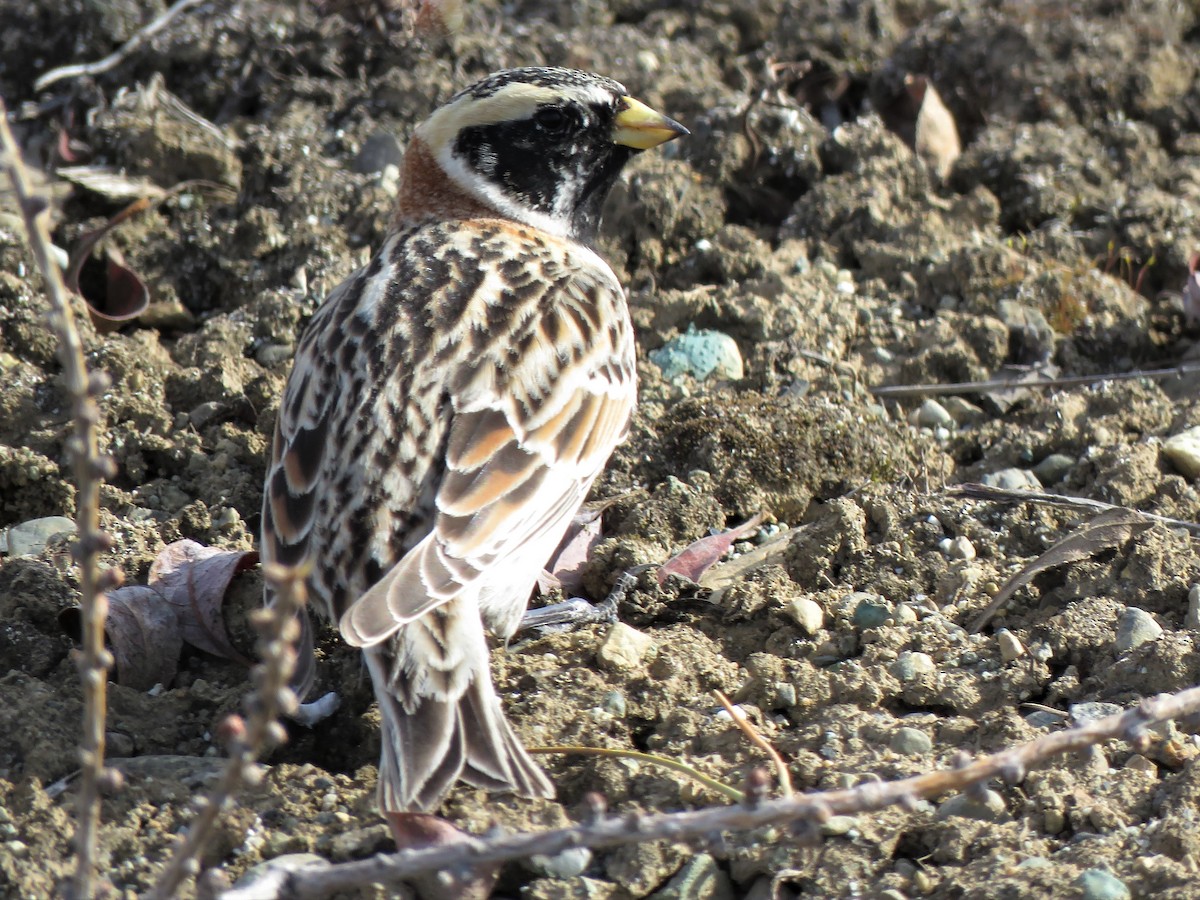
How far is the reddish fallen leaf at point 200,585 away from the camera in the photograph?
14.4 ft

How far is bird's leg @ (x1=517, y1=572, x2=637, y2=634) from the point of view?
4488 mm

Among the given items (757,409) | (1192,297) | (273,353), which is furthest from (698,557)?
(1192,297)

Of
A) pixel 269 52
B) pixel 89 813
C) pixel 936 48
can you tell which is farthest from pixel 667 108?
pixel 89 813

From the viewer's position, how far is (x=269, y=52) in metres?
7.37

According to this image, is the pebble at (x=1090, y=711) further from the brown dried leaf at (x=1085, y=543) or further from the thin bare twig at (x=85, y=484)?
the thin bare twig at (x=85, y=484)

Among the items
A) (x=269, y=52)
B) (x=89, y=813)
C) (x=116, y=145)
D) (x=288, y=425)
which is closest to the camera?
(x=89, y=813)

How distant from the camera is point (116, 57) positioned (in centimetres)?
723

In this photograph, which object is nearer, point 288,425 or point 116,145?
point 288,425

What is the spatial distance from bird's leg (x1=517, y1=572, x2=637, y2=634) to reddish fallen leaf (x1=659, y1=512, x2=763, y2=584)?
0.13m

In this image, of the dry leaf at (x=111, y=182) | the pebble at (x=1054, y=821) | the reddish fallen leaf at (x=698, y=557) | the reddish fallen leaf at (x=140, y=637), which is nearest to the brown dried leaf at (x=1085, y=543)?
the reddish fallen leaf at (x=698, y=557)

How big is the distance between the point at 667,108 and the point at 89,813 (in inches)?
206

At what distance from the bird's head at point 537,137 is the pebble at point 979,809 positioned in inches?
100

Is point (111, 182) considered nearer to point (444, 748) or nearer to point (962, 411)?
point (962, 411)

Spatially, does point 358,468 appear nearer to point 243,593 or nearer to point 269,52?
point 243,593
